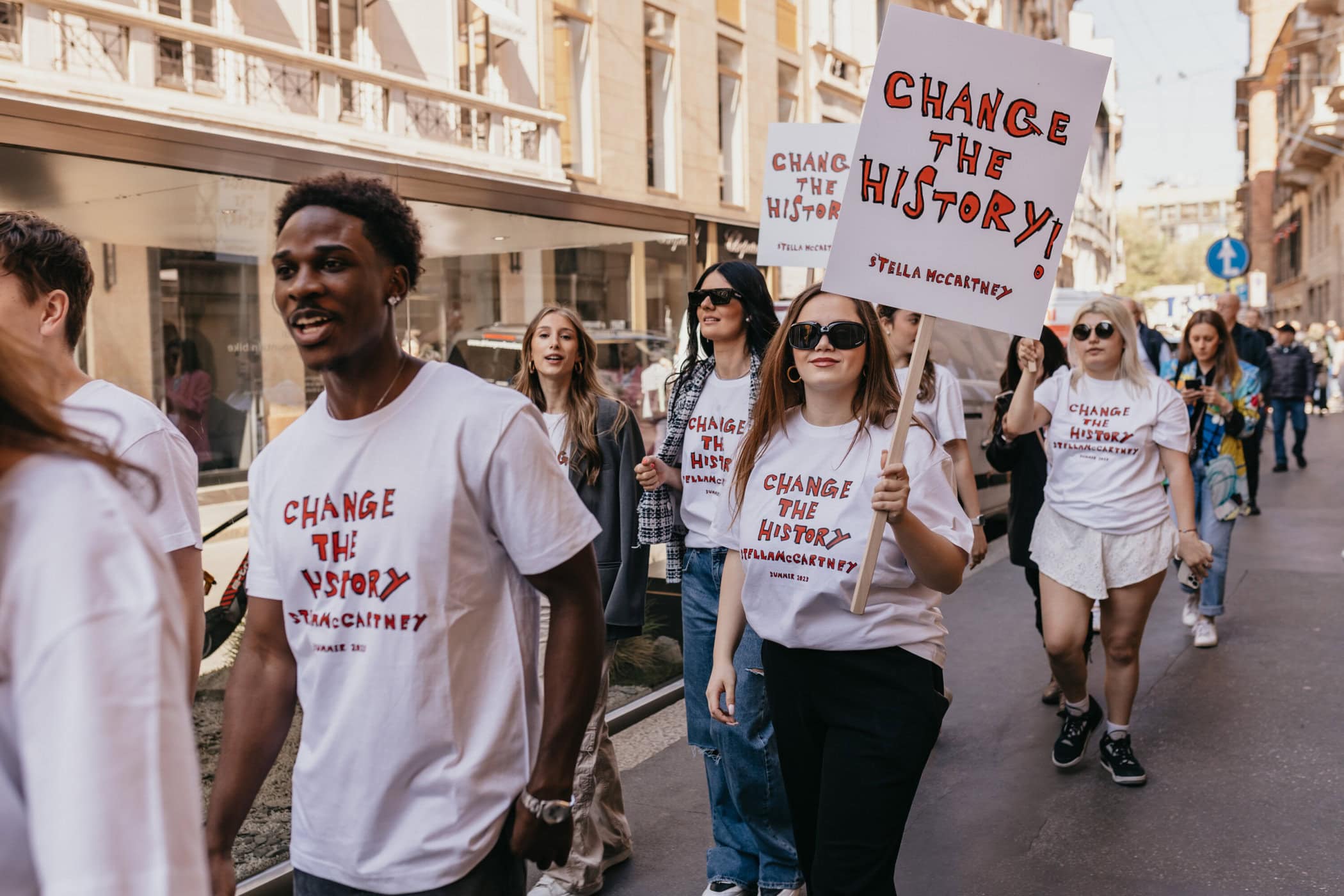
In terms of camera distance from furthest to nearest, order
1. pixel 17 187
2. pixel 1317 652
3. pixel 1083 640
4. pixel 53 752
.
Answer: pixel 1317 652 < pixel 1083 640 < pixel 17 187 < pixel 53 752

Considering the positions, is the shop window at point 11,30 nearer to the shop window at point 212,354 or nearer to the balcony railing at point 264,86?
the balcony railing at point 264,86

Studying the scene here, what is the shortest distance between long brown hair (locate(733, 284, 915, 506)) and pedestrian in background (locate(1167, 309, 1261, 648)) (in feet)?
15.5

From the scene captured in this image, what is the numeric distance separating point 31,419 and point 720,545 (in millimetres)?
2868

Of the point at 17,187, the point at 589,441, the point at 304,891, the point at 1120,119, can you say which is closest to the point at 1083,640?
the point at 589,441

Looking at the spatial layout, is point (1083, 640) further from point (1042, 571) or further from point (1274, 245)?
point (1274, 245)

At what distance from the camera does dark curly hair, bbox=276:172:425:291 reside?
2.24 m

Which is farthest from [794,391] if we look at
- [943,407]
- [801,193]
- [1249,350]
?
[1249,350]

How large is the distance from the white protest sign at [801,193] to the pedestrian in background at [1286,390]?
451 inches

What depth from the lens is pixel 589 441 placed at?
430 cm

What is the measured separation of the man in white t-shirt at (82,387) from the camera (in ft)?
8.29

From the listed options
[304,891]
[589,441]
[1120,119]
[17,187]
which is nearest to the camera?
[304,891]

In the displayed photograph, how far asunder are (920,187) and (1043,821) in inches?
97.9

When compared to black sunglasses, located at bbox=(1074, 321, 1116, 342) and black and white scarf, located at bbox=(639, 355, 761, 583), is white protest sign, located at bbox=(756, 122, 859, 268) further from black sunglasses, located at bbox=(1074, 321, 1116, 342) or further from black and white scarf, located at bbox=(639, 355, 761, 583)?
black and white scarf, located at bbox=(639, 355, 761, 583)

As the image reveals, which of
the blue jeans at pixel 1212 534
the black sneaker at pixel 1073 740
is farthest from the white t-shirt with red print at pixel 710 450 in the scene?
the blue jeans at pixel 1212 534
